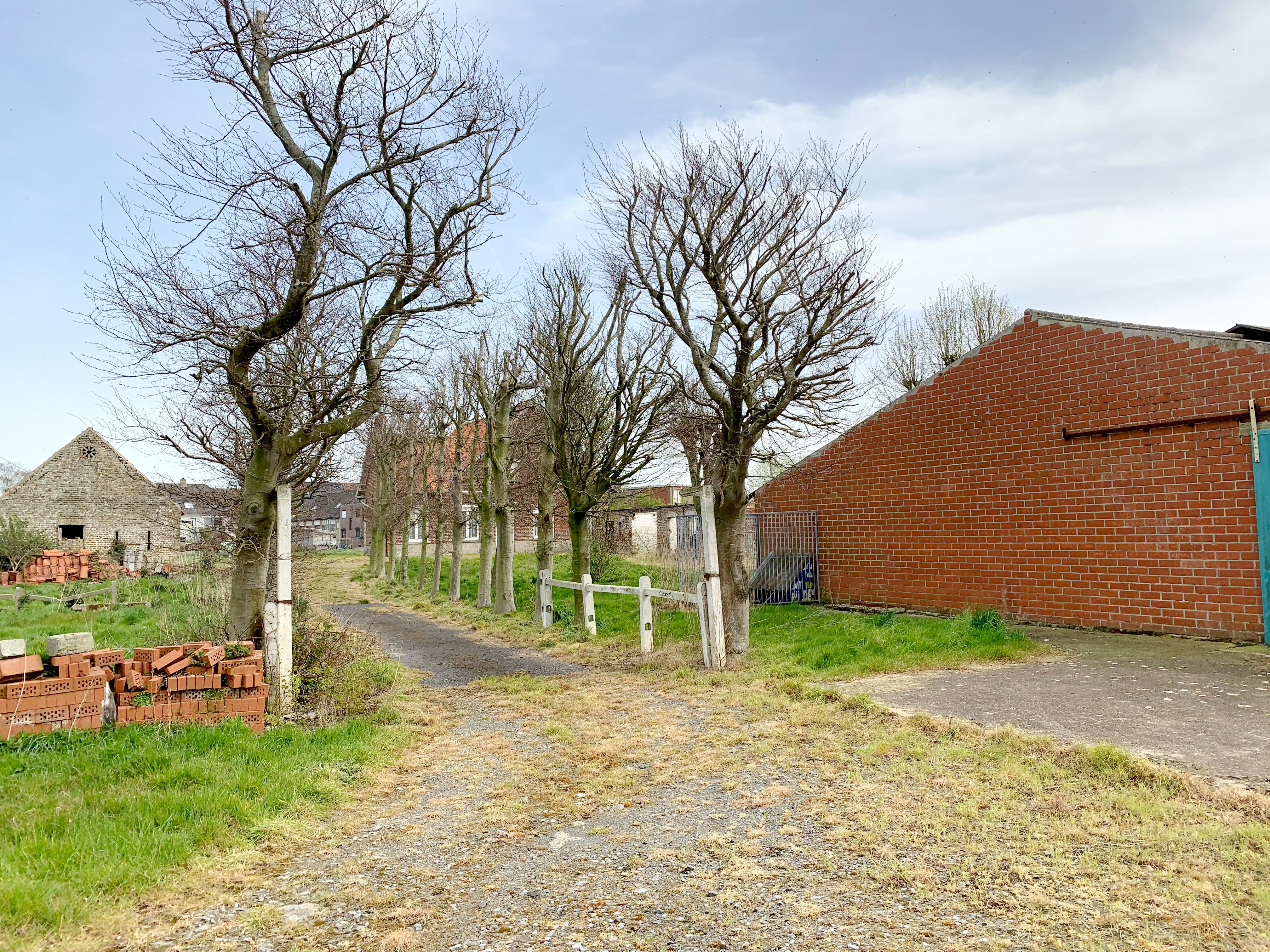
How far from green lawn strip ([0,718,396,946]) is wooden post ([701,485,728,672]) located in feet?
14.7

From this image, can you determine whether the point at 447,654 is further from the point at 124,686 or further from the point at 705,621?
the point at 124,686

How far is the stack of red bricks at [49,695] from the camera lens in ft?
19.4

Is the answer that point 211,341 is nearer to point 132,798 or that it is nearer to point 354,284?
point 354,284

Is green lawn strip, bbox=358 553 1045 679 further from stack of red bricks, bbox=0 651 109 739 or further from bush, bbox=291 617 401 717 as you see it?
stack of red bricks, bbox=0 651 109 739

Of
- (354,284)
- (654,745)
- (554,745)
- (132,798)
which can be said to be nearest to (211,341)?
(354,284)

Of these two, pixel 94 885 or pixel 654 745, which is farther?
pixel 654 745

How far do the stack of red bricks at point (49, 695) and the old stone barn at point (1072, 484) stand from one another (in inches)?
478

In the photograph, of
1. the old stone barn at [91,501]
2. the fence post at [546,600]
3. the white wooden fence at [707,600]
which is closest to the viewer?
the white wooden fence at [707,600]

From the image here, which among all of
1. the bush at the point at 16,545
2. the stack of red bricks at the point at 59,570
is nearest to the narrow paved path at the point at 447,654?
the stack of red bricks at the point at 59,570

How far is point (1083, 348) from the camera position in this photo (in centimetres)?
1180

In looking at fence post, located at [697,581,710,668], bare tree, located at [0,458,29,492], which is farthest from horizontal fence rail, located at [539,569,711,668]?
bare tree, located at [0,458,29,492]

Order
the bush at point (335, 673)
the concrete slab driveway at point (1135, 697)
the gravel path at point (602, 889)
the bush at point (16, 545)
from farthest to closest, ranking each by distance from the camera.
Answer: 1. the bush at point (16, 545)
2. the bush at point (335, 673)
3. the concrete slab driveway at point (1135, 697)
4. the gravel path at point (602, 889)

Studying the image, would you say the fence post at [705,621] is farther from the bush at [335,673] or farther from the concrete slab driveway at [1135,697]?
the bush at [335,673]

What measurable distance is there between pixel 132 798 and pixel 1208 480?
1205 cm
